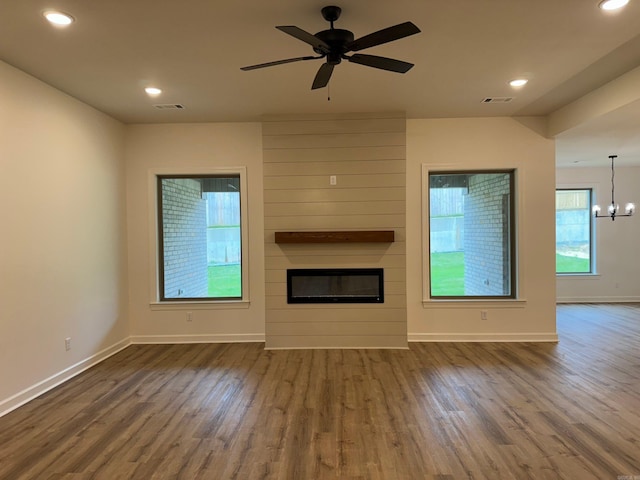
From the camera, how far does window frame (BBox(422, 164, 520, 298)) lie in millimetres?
4766

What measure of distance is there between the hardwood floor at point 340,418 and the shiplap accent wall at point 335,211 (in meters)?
0.36

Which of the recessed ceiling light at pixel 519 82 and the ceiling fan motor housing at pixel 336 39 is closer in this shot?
the ceiling fan motor housing at pixel 336 39

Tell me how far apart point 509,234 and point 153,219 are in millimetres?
4728

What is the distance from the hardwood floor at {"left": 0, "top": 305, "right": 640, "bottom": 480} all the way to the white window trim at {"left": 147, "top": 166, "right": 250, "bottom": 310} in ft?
2.32

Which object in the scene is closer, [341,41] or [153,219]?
[341,41]

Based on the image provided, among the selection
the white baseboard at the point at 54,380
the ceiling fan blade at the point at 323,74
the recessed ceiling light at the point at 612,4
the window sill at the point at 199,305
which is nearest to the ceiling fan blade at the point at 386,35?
the ceiling fan blade at the point at 323,74

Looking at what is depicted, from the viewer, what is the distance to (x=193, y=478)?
213 centimetres

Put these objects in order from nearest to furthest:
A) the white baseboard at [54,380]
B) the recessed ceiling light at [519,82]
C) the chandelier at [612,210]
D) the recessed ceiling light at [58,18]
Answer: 1. the recessed ceiling light at [58,18]
2. the white baseboard at [54,380]
3. the recessed ceiling light at [519,82]
4. the chandelier at [612,210]

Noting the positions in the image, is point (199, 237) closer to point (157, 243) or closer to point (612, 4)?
point (157, 243)

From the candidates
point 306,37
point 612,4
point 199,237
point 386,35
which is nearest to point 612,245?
point 612,4

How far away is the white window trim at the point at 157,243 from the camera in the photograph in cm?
481

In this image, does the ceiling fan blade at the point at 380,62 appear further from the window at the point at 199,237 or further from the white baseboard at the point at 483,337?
the white baseboard at the point at 483,337

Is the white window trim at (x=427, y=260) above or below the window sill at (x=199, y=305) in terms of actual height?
above

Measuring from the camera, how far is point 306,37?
84.8 inches
